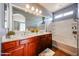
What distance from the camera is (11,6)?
1.47 metres

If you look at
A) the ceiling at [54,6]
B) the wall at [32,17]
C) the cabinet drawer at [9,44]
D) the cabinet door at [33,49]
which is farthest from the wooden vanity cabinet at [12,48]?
the ceiling at [54,6]

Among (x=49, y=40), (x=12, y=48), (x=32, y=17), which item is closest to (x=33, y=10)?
(x=32, y=17)

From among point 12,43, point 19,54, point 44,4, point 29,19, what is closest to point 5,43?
point 12,43

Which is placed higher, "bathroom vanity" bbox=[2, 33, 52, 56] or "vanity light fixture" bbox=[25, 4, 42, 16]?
"vanity light fixture" bbox=[25, 4, 42, 16]

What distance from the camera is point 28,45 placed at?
5.08 ft

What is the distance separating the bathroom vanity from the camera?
137 cm

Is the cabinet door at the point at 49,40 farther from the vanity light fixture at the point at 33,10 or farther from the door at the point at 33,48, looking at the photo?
the vanity light fixture at the point at 33,10

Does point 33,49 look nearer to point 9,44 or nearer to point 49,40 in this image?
point 49,40

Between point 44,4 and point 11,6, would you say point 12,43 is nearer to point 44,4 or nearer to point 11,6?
point 11,6

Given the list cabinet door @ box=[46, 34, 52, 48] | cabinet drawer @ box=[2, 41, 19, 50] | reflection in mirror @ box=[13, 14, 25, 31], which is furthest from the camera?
cabinet door @ box=[46, 34, 52, 48]

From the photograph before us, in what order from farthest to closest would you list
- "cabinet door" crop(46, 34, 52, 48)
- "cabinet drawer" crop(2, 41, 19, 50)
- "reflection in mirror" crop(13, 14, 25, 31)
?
"cabinet door" crop(46, 34, 52, 48) < "reflection in mirror" crop(13, 14, 25, 31) < "cabinet drawer" crop(2, 41, 19, 50)

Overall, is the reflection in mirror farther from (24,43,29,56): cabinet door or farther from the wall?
(24,43,29,56): cabinet door

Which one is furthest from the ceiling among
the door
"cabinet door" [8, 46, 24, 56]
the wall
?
"cabinet door" [8, 46, 24, 56]

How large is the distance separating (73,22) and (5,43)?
954 mm
